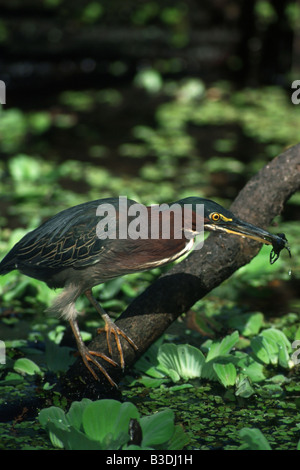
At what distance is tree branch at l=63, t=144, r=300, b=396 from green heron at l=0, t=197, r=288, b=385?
0.07 meters

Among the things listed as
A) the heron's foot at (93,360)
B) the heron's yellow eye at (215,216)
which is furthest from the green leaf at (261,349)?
the heron's yellow eye at (215,216)

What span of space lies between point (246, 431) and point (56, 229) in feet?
4.12

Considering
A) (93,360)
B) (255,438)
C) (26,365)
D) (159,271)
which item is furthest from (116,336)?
(159,271)

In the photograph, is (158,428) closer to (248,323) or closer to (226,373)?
(226,373)

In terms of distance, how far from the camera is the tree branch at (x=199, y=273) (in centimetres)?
333

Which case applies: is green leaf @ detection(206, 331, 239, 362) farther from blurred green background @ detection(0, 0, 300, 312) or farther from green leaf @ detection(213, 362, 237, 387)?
blurred green background @ detection(0, 0, 300, 312)

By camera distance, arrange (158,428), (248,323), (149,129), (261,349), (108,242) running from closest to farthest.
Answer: (158,428) < (108,242) < (261,349) < (248,323) < (149,129)

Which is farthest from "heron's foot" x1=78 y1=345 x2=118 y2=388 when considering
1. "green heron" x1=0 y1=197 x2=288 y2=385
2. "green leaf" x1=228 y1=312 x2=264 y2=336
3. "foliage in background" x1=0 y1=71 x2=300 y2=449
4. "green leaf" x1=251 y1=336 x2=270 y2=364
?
"green leaf" x1=228 y1=312 x2=264 y2=336

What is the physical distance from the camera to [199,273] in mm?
3475

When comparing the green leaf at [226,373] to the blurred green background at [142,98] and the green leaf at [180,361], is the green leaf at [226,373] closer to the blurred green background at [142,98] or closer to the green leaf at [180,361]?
the green leaf at [180,361]

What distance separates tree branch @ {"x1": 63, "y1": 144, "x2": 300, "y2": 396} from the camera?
10.9 feet

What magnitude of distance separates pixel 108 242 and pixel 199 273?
1.79ft

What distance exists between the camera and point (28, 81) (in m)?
8.89

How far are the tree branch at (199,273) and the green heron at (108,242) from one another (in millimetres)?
68
